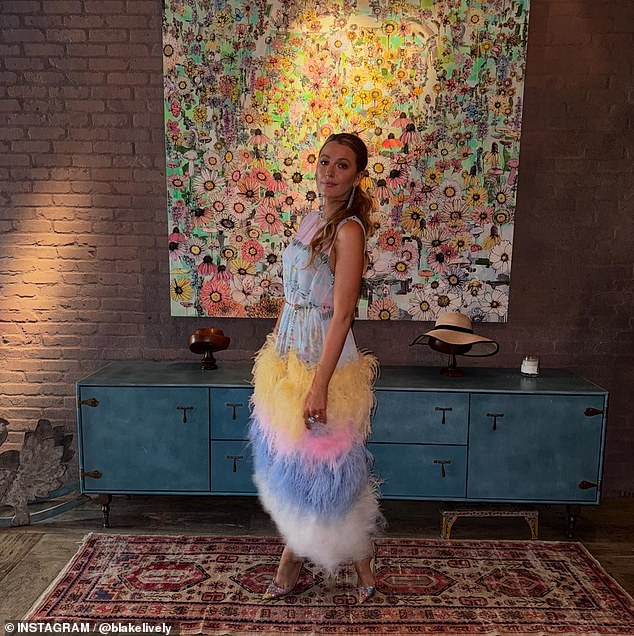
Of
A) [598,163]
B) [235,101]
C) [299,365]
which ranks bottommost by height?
[299,365]

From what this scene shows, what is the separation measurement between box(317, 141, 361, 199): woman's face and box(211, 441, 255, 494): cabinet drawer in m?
1.36

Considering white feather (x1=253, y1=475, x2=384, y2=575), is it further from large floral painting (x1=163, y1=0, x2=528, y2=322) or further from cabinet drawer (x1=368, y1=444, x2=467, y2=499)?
large floral painting (x1=163, y1=0, x2=528, y2=322)

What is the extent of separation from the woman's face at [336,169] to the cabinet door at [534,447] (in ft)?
4.14

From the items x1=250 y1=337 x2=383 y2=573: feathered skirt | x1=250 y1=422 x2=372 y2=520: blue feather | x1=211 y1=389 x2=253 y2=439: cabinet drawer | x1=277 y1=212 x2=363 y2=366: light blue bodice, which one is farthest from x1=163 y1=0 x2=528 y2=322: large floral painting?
x1=250 y1=422 x2=372 y2=520: blue feather

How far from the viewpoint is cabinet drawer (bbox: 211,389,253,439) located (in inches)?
117

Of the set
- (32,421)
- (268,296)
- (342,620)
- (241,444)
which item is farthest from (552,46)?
(32,421)

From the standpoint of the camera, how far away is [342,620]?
233 centimetres

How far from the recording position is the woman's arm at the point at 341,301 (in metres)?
2.18

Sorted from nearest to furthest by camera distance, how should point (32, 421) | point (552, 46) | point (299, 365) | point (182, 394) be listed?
point (299, 365) → point (182, 394) → point (552, 46) → point (32, 421)

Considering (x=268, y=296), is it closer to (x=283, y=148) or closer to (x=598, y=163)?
(x=283, y=148)

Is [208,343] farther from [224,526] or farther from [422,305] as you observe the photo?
[422,305]

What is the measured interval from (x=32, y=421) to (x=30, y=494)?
1.64 feet

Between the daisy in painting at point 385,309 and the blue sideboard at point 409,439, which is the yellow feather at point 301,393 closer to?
the blue sideboard at point 409,439

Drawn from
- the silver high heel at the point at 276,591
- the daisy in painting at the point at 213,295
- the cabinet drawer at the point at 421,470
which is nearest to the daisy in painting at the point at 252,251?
the daisy in painting at the point at 213,295
